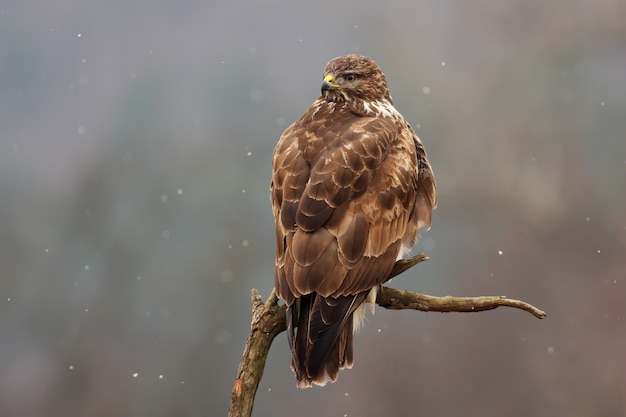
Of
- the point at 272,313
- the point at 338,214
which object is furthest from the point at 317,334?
the point at 338,214

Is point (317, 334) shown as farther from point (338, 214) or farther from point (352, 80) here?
point (352, 80)

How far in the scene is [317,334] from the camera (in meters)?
5.71

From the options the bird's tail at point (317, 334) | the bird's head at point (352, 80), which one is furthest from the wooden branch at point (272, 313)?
the bird's head at point (352, 80)

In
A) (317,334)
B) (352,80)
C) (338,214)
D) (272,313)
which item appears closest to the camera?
(317,334)

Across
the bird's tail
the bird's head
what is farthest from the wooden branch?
the bird's head

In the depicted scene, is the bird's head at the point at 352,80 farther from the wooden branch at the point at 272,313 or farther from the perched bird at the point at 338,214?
the wooden branch at the point at 272,313

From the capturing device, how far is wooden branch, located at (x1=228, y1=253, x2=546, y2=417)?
6016 millimetres

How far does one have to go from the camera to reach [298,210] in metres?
5.88

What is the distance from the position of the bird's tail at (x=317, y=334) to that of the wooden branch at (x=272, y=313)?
33 centimetres

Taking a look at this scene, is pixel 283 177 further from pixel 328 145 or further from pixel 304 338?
pixel 304 338

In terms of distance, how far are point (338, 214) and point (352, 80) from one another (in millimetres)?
1478

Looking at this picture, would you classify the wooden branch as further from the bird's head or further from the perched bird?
the bird's head

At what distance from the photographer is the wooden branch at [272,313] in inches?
237

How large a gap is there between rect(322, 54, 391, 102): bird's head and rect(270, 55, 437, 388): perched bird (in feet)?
0.06
